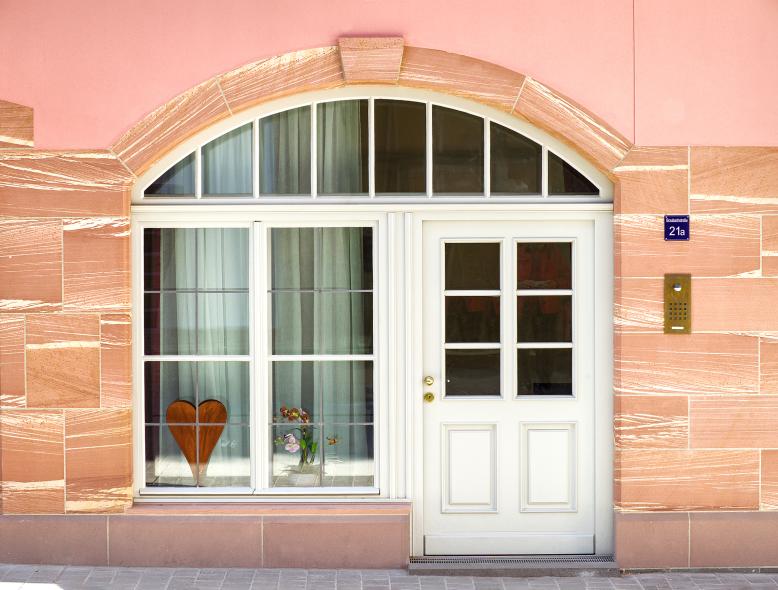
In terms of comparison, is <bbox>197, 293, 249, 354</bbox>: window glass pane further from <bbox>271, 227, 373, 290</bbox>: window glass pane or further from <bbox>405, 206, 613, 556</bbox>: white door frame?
<bbox>405, 206, 613, 556</bbox>: white door frame

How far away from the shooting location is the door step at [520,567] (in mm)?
6066

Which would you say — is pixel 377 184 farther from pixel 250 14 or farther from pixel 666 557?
pixel 666 557

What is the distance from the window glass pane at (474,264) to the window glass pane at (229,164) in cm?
134

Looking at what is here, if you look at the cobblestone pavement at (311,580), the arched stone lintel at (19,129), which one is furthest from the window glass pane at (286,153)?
the cobblestone pavement at (311,580)

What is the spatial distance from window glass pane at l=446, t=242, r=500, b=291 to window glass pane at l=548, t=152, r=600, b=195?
515mm

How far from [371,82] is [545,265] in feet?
5.14

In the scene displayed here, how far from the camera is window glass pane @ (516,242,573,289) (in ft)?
20.6

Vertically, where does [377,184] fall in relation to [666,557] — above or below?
above

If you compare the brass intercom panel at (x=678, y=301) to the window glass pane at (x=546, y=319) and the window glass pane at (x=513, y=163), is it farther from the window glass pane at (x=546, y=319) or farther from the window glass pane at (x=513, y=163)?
the window glass pane at (x=513, y=163)

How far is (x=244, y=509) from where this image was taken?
6148 millimetres

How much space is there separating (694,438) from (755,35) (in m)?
2.46

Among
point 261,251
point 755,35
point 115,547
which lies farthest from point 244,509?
point 755,35

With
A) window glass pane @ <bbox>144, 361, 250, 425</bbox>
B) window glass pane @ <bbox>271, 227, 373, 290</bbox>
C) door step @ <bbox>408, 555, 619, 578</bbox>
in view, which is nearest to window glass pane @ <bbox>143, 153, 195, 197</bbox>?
window glass pane @ <bbox>271, 227, 373, 290</bbox>

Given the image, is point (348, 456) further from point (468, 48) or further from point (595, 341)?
point (468, 48)
